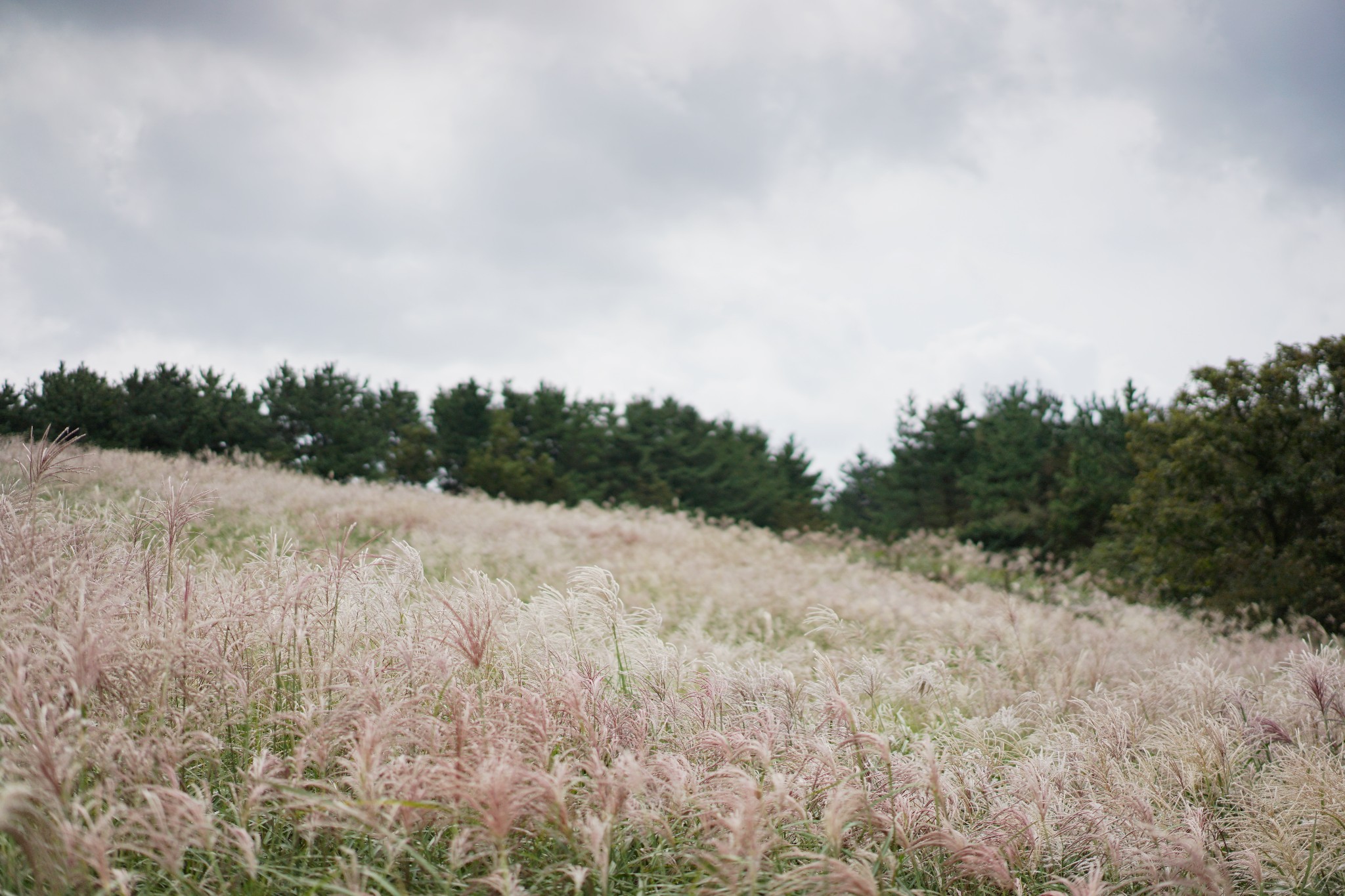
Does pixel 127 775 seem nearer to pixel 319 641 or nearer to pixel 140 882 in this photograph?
pixel 140 882

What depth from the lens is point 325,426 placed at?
2520cm

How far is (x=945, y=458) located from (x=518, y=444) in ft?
62.7

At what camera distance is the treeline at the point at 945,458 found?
10773 mm

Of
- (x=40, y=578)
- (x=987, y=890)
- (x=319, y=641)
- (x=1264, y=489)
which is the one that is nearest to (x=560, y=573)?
(x=319, y=641)

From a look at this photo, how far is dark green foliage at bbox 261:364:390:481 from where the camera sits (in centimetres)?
2353

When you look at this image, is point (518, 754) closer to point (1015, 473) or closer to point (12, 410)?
point (12, 410)

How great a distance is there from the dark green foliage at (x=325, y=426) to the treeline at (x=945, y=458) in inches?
3.5

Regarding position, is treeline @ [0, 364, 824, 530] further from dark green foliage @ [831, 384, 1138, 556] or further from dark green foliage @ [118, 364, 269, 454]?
dark green foliage @ [831, 384, 1138, 556]

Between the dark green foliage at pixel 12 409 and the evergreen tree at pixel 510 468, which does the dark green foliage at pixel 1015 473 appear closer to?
the evergreen tree at pixel 510 468

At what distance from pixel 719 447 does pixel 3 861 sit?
32807 mm

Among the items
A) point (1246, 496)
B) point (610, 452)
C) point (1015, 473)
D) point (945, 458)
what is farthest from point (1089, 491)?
point (610, 452)

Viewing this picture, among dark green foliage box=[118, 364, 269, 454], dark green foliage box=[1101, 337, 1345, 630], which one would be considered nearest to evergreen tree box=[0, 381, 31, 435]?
dark green foliage box=[118, 364, 269, 454]

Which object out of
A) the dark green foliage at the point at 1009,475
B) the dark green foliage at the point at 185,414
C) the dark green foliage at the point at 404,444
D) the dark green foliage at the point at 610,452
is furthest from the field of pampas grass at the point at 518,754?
the dark green foliage at the point at 610,452

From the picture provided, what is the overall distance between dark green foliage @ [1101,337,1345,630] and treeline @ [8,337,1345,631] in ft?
0.10
